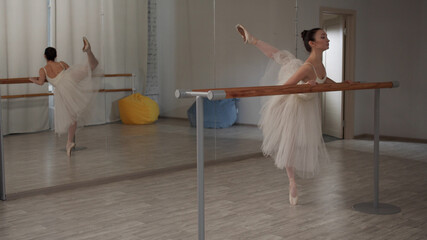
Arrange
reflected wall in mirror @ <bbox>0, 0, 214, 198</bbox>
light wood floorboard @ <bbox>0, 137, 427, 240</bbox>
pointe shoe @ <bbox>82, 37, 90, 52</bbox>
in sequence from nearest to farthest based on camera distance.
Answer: light wood floorboard @ <bbox>0, 137, 427, 240</bbox> < reflected wall in mirror @ <bbox>0, 0, 214, 198</bbox> < pointe shoe @ <bbox>82, 37, 90, 52</bbox>

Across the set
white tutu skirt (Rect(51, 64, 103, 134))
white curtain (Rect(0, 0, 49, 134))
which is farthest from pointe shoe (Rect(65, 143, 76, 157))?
white curtain (Rect(0, 0, 49, 134))

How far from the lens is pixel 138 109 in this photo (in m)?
5.13

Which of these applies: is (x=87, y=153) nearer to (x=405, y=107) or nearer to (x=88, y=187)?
(x=88, y=187)

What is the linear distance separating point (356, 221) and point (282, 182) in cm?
132

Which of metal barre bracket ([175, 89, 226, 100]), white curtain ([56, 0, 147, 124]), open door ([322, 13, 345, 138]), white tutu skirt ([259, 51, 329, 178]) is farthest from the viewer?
open door ([322, 13, 345, 138])

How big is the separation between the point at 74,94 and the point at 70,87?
3.2 inches

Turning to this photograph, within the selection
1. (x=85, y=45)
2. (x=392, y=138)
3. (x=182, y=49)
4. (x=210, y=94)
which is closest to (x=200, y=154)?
(x=210, y=94)

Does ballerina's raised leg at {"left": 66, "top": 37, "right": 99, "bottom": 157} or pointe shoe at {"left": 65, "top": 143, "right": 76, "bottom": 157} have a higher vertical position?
ballerina's raised leg at {"left": 66, "top": 37, "right": 99, "bottom": 157}

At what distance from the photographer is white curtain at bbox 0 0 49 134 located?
168 inches

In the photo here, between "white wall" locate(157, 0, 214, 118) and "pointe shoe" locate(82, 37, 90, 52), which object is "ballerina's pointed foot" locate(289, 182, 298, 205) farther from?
"pointe shoe" locate(82, 37, 90, 52)

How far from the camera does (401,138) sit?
7902 millimetres

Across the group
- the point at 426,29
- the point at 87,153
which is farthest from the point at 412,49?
the point at 87,153

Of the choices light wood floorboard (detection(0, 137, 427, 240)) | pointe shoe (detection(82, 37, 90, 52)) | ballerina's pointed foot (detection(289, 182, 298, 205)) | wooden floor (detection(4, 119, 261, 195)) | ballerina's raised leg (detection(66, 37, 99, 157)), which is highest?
pointe shoe (detection(82, 37, 90, 52))

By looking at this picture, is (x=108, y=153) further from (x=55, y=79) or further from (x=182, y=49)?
(x=182, y=49)
